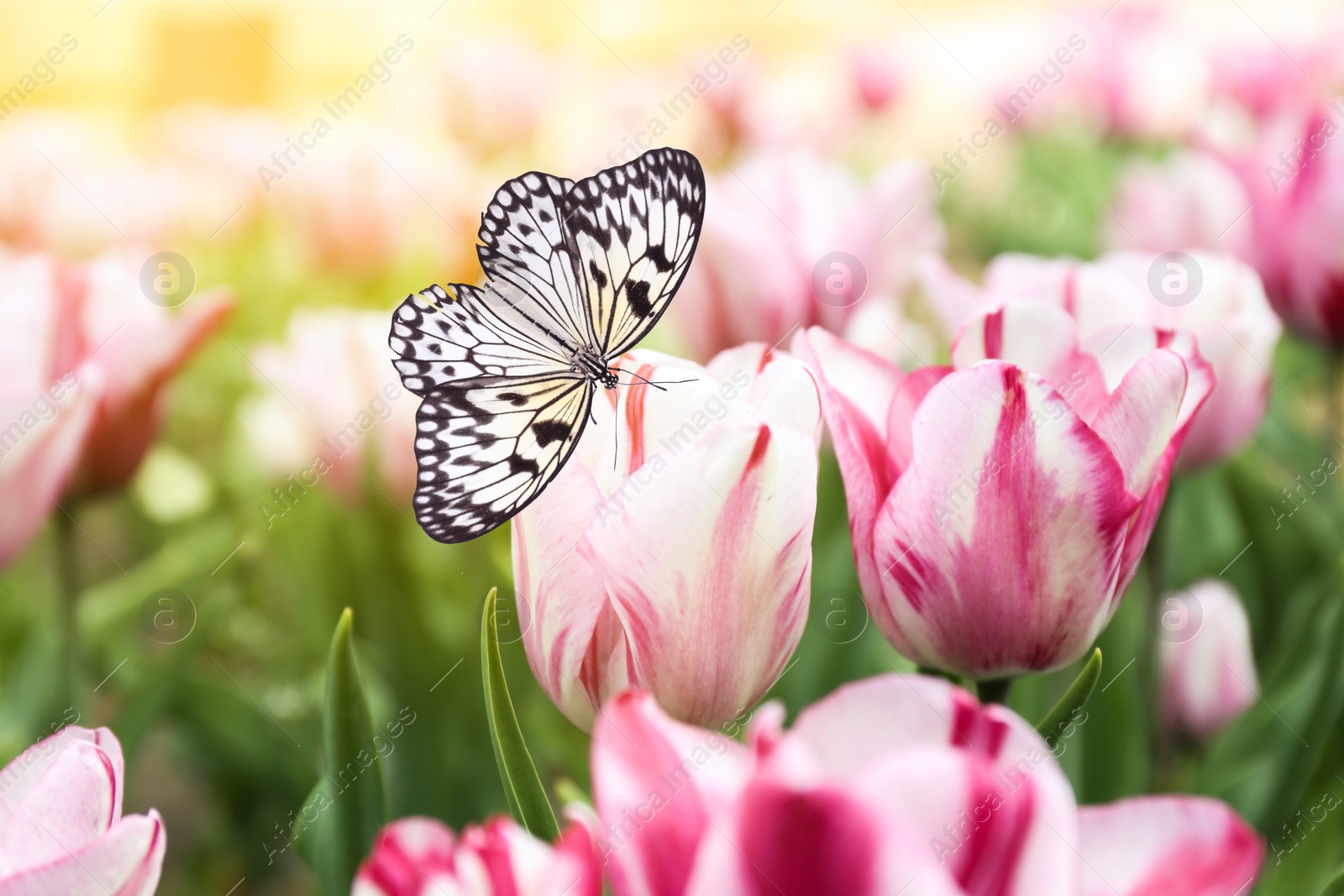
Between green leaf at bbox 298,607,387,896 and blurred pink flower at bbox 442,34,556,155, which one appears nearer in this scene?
green leaf at bbox 298,607,387,896

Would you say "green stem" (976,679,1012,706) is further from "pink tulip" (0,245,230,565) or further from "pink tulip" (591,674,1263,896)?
"pink tulip" (0,245,230,565)

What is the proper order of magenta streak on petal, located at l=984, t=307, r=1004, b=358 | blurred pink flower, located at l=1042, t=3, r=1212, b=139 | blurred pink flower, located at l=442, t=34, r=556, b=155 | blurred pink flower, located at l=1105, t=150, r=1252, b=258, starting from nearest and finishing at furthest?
magenta streak on petal, located at l=984, t=307, r=1004, b=358 → blurred pink flower, located at l=1105, t=150, r=1252, b=258 → blurred pink flower, located at l=442, t=34, r=556, b=155 → blurred pink flower, located at l=1042, t=3, r=1212, b=139

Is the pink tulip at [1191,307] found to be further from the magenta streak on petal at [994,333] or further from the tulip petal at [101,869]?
the tulip petal at [101,869]

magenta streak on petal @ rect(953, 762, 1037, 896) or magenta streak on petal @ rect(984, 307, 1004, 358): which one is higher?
magenta streak on petal @ rect(984, 307, 1004, 358)

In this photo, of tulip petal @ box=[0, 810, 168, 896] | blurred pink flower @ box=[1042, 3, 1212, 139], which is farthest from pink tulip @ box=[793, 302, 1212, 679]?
blurred pink flower @ box=[1042, 3, 1212, 139]

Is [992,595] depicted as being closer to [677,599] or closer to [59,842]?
[677,599]

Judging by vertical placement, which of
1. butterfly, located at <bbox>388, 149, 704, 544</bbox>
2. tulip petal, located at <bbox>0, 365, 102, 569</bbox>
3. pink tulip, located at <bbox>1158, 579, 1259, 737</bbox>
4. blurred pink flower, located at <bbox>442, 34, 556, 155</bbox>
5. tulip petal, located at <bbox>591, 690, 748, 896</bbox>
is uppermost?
blurred pink flower, located at <bbox>442, 34, 556, 155</bbox>

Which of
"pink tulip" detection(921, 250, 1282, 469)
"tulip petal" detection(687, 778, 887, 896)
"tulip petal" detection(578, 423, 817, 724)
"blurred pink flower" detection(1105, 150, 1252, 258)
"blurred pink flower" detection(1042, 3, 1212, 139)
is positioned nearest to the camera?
"tulip petal" detection(687, 778, 887, 896)
